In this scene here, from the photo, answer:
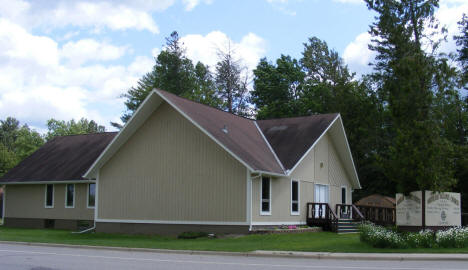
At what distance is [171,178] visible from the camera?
26.4m

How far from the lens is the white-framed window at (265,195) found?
2541cm

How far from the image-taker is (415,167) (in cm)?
1936

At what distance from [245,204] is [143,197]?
19.1ft

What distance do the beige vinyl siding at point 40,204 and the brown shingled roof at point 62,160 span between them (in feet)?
2.40

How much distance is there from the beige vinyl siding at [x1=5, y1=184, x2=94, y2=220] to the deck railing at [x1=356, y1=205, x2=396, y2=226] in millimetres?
16038

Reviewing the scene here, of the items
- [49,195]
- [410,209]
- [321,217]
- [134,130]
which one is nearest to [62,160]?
[49,195]

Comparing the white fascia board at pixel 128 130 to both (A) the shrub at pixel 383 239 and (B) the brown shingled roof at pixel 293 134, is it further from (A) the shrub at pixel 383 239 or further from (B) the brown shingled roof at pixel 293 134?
(A) the shrub at pixel 383 239

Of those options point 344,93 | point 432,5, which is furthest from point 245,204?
point 344,93

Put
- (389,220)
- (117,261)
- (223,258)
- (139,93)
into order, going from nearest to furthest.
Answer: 1. (117,261)
2. (223,258)
3. (389,220)
4. (139,93)

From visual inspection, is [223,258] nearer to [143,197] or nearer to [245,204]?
[245,204]

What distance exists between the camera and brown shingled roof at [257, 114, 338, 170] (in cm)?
2797

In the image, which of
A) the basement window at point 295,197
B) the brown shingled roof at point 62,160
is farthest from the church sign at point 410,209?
the brown shingled roof at point 62,160

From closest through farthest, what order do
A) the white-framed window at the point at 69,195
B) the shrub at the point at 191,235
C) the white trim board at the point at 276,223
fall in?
1. the shrub at the point at 191,235
2. the white trim board at the point at 276,223
3. the white-framed window at the point at 69,195

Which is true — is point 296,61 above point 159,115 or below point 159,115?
above
